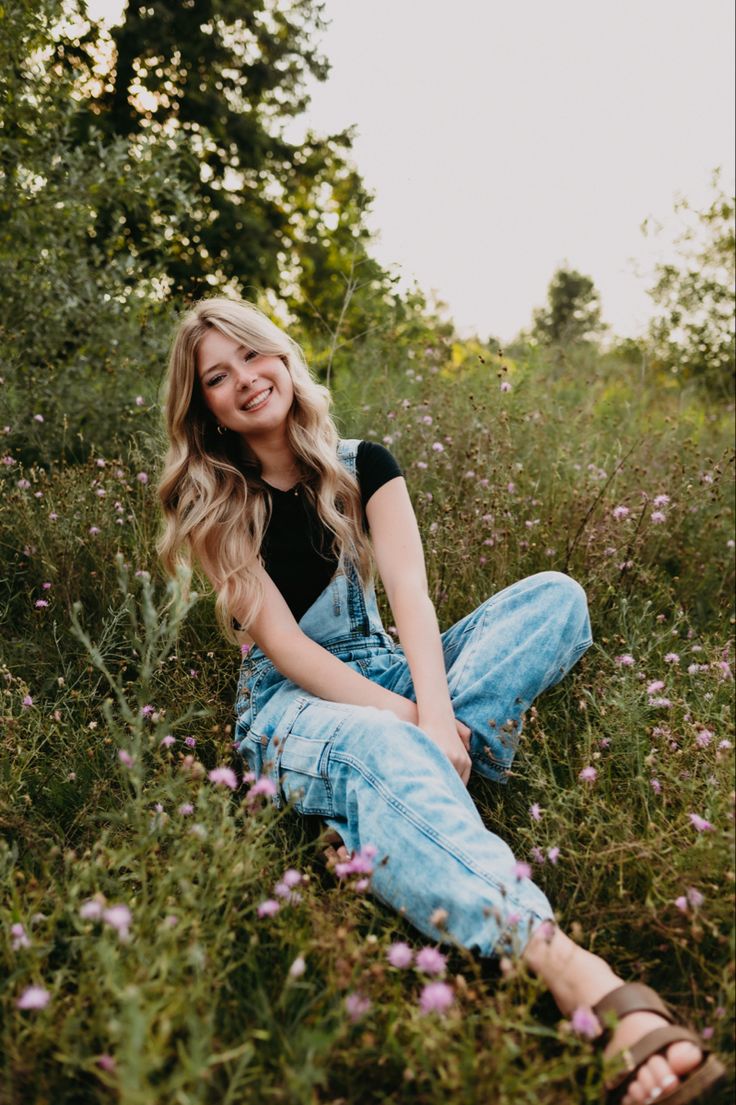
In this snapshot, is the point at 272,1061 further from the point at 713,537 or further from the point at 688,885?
the point at 713,537

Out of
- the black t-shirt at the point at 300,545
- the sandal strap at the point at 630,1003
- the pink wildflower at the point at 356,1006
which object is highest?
the black t-shirt at the point at 300,545

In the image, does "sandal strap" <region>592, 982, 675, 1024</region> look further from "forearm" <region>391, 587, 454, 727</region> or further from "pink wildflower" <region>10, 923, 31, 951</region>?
"pink wildflower" <region>10, 923, 31, 951</region>

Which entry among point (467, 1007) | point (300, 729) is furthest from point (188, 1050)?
point (300, 729)

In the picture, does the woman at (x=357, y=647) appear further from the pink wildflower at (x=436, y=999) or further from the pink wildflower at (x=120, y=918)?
the pink wildflower at (x=120, y=918)

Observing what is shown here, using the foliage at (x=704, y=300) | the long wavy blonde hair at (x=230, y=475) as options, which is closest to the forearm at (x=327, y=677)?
the long wavy blonde hair at (x=230, y=475)

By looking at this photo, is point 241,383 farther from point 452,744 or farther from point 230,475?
point 452,744

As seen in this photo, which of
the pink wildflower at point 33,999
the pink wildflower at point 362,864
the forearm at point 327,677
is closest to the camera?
the pink wildflower at point 33,999

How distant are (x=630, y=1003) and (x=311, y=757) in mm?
819

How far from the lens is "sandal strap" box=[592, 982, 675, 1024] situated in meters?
1.38

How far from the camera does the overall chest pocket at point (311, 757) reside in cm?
189

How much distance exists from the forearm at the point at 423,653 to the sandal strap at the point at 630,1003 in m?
0.75

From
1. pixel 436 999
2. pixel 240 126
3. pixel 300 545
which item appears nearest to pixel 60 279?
pixel 300 545

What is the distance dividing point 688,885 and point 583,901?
8.6 inches

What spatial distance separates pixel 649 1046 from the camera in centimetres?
132
